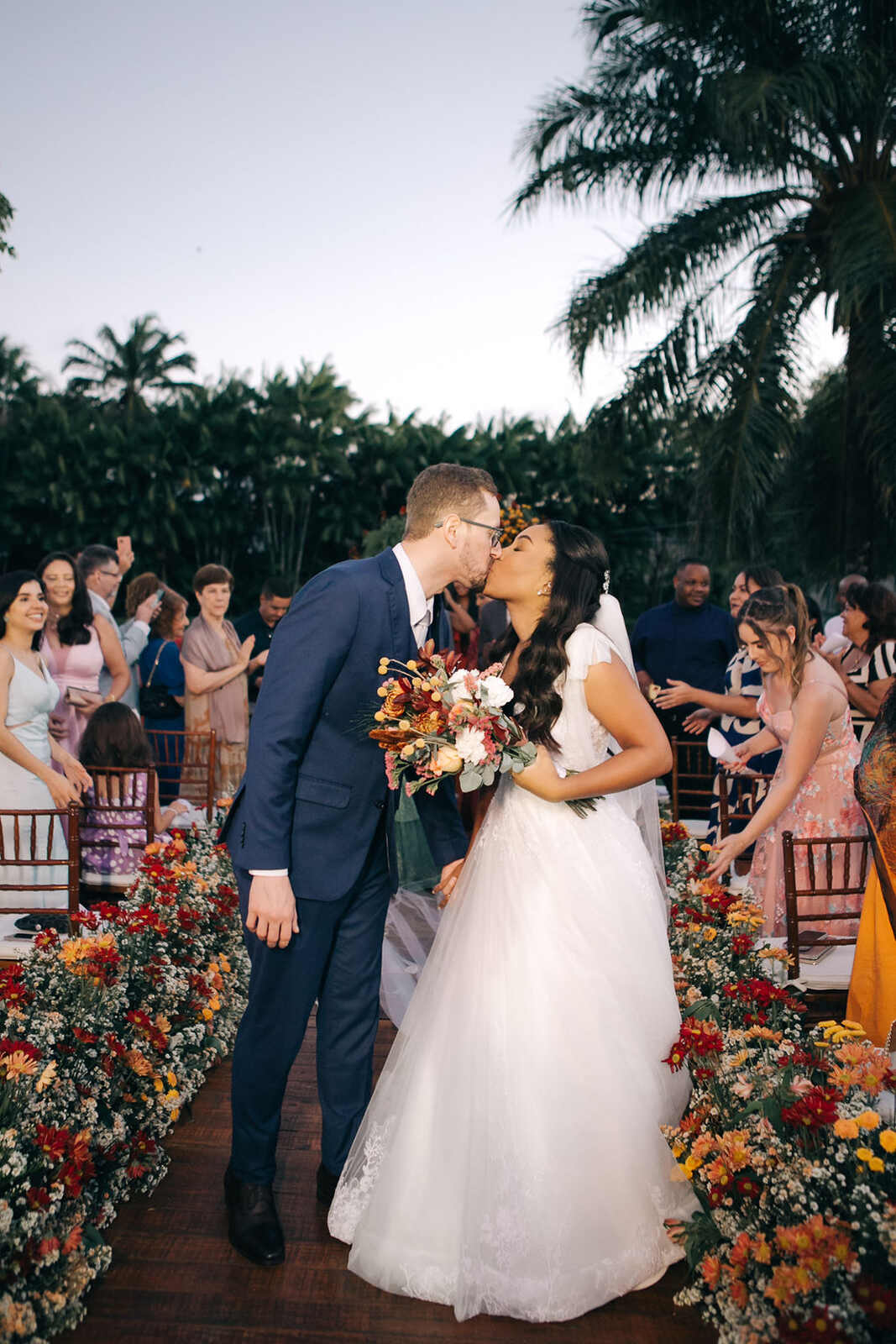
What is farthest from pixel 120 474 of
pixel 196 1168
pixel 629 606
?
pixel 196 1168

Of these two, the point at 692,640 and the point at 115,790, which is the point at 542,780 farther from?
the point at 692,640

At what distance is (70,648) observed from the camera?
5746 millimetres

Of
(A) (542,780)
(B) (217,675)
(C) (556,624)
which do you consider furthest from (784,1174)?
(B) (217,675)

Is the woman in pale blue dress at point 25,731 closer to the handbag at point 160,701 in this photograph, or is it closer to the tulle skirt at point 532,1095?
the handbag at point 160,701

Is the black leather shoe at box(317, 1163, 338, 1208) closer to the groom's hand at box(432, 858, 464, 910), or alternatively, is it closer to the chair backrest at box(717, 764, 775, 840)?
the groom's hand at box(432, 858, 464, 910)

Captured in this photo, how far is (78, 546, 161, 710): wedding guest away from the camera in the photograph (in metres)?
6.33

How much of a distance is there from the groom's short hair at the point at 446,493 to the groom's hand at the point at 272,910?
96 centimetres

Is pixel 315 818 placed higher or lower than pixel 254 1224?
higher

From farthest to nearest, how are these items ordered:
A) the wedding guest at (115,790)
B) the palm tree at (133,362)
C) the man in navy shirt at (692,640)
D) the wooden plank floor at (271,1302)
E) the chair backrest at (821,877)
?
1. the palm tree at (133,362)
2. the man in navy shirt at (692,640)
3. the wedding guest at (115,790)
4. the chair backrest at (821,877)
5. the wooden plank floor at (271,1302)

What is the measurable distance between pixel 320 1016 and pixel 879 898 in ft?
5.38

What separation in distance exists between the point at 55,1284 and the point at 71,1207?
0.83 feet

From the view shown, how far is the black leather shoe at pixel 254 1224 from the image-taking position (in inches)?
105

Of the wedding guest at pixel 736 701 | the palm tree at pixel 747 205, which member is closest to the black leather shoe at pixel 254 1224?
Result: the wedding guest at pixel 736 701

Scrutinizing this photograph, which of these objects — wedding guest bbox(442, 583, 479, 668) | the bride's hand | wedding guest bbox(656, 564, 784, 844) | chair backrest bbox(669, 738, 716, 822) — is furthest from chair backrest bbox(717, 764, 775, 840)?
wedding guest bbox(442, 583, 479, 668)
